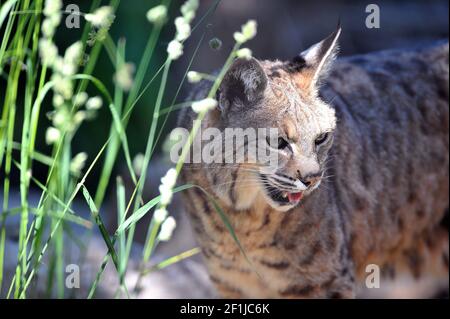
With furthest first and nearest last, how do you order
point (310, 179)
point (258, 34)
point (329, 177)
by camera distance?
point (258, 34), point (329, 177), point (310, 179)

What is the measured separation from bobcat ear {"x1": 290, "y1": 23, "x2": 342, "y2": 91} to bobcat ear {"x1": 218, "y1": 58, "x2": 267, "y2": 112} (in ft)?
0.72

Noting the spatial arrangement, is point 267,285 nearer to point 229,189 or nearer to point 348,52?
point 229,189

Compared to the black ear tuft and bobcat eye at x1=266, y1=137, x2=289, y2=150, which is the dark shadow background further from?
bobcat eye at x1=266, y1=137, x2=289, y2=150

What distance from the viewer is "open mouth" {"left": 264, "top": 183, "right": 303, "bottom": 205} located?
3.29m

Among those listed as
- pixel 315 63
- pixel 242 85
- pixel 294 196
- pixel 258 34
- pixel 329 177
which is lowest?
pixel 294 196

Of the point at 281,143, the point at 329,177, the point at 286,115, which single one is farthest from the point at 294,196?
the point at 329,177

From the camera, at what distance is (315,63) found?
3377mm

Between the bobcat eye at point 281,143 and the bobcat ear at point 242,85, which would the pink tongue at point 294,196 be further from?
the bobcat ear at point 242,85

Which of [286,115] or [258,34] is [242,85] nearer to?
[286,115]

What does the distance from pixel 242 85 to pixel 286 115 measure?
223 millimetres

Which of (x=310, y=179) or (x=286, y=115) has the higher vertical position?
(x=286, y=115)

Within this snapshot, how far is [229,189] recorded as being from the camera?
3.59 m

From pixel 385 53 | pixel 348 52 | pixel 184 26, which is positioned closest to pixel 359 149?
pixel 385 53

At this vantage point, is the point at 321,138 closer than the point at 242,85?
No
